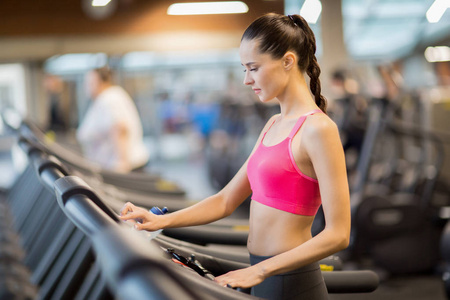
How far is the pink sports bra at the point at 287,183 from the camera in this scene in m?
1.17

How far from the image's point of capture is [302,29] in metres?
1.20

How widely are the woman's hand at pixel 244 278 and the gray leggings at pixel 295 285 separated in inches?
5.3

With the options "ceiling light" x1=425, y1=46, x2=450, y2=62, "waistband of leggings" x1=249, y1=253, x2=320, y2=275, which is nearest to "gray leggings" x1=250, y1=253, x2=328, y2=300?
"waistband of leggings" x1=249, y1=253, x2=320, y2=275

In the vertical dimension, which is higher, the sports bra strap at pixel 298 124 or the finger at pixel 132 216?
the sports bra strap at pixel 298 124

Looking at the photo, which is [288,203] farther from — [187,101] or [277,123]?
[187,101]

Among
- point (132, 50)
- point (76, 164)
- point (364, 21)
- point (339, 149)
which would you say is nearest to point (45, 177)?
point (339, 149)

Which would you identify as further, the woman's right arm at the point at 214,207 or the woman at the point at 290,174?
the woman's right arm at the point at 214,207

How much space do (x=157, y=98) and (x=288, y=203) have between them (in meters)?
11.2

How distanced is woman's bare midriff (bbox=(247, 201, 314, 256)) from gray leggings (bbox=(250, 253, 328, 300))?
0.03m

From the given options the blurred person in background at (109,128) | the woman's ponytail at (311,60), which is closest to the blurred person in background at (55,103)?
the blurred person in background at (109,128)

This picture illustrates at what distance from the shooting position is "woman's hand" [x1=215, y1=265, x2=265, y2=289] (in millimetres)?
1049

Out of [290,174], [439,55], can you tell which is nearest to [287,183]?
[290,174]

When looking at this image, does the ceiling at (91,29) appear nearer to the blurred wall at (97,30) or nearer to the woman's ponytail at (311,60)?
the blurred wall at (97,30)

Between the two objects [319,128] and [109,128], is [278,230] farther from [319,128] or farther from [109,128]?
[109,128]
